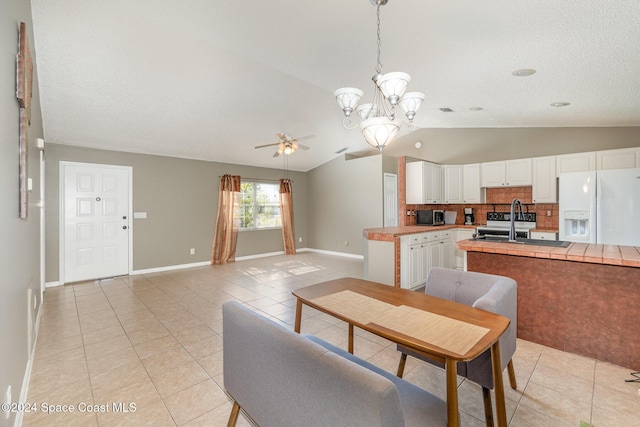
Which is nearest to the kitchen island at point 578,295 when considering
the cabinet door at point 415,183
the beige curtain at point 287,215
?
the cabinet door at point 415,183

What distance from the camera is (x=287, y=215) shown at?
771cm

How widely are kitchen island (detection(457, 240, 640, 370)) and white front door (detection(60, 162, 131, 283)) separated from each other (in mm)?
5780

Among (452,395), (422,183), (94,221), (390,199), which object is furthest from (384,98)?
(94,221)

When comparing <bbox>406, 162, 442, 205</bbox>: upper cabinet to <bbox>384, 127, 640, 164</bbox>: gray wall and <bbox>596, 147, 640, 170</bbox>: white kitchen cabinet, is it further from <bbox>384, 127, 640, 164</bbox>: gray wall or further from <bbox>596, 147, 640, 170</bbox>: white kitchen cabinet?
<bbox>596, 147, 640, 170</bbox>: white kitchen cabinet

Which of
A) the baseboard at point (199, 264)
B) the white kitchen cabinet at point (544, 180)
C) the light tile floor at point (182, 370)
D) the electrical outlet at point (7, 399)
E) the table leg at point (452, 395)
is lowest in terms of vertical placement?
the light tile floor at point (182, 370)

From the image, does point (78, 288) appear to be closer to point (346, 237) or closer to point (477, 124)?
point (346, 237)

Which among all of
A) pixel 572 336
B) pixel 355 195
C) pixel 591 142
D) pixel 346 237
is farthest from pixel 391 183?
pixel 572 336

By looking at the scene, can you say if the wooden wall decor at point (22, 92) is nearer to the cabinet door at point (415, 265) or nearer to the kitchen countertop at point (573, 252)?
the kitchen countertop at point (573, 252)

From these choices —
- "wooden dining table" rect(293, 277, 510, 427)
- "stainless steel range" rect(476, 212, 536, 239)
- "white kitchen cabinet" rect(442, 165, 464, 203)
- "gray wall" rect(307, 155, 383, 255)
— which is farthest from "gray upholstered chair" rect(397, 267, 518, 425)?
"gray wall" rect(307, 155, 383, 255)

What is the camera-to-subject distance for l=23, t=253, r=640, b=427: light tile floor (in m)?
1.82

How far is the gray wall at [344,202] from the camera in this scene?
22.2 ft

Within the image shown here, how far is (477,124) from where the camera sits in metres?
5.42

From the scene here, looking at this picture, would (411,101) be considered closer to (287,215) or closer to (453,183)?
(453,183)

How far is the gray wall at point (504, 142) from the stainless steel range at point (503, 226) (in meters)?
1.07
